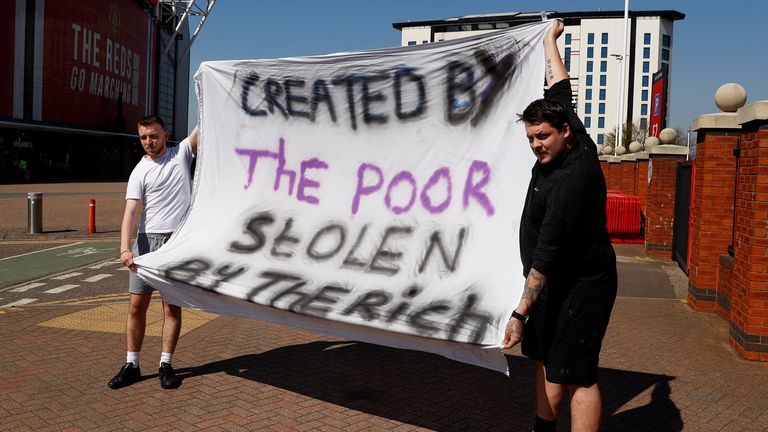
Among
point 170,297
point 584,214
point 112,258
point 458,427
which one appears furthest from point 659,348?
point 112,258

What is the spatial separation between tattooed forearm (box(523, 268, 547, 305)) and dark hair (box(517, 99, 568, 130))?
682 millimetres

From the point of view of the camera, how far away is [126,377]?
16.9ft

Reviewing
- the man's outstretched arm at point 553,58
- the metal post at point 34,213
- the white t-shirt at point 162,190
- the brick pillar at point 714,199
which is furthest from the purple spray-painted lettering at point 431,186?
the metal post at point 34,213

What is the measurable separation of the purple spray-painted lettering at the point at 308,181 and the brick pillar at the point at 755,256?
3.83 metres

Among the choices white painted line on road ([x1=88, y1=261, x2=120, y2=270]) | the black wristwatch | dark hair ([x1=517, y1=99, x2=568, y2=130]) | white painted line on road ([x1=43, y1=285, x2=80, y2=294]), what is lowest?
white painted line on road ([x1=43, y1=285, x2=80, y2=294])

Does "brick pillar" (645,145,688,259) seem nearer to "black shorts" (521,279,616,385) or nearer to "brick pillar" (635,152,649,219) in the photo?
"brick pillar" (635,152,649,219)

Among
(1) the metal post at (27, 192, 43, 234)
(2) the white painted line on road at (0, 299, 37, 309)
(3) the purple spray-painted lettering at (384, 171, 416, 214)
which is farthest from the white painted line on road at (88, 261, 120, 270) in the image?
(3) the purple spray-painted lettering at (384, 171, 416, 214)

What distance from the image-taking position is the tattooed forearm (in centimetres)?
335

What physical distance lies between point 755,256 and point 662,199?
7529 mm

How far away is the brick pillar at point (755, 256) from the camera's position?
615cm

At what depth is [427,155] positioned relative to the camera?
4.49 meters

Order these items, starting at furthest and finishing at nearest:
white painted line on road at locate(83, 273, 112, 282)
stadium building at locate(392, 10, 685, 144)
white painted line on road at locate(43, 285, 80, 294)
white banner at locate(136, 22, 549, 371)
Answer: stadium building at locate(392, 10, 685, 144), white painted line on road at locate(83, 273, 112, 282), white painted line on road at locate(43, 285, 80, 294), white banner at locate(136, 22, 549, 371)

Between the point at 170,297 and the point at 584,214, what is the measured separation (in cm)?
302

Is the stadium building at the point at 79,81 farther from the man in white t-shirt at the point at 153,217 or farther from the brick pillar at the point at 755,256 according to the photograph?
the brick pillar at the point at 755,256
